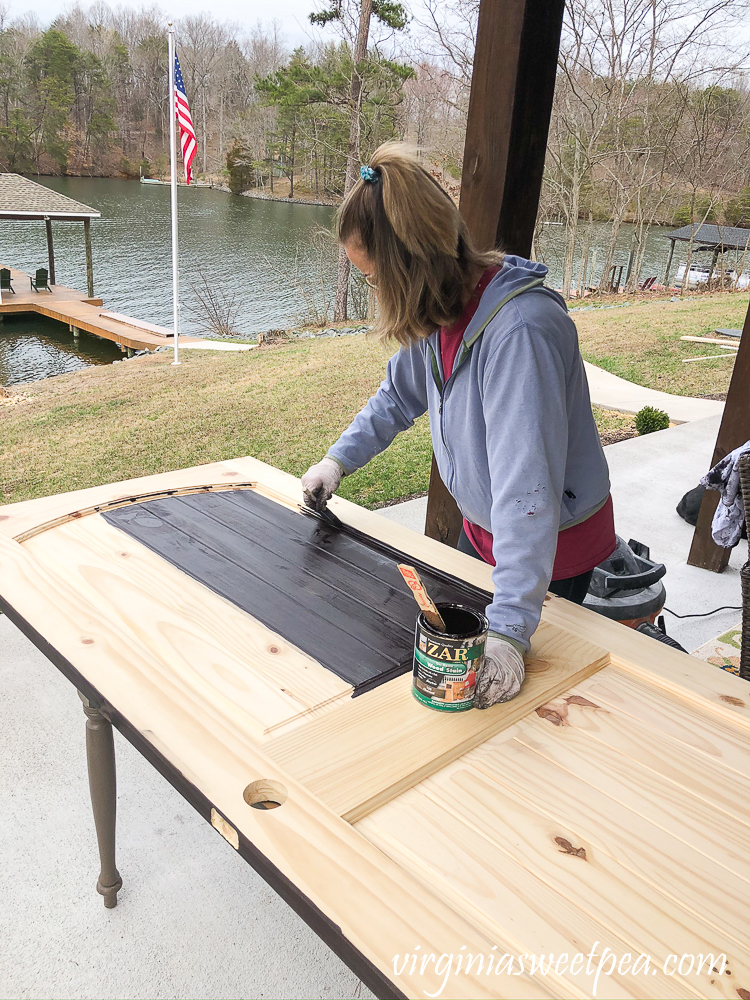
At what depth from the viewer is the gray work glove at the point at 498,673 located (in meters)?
0.97

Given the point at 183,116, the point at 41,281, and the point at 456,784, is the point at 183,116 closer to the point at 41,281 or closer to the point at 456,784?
the point at 456,784

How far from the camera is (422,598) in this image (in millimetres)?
896

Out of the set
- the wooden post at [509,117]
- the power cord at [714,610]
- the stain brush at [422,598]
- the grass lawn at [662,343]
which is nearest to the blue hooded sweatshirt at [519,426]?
the stain brush at [422,598]

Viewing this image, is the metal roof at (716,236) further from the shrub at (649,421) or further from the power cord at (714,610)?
the power cord at (714,610)

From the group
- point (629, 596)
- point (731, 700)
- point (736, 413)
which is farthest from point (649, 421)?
point (731, 700)

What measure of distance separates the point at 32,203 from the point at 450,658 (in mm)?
13690

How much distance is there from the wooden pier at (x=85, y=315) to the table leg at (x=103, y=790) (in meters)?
9.42

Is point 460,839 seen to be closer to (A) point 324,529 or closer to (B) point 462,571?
(B) point 462,571

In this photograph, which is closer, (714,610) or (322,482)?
(322,482)

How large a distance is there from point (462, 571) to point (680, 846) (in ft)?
2.21

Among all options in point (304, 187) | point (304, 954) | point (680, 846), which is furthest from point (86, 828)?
point (304, 187)

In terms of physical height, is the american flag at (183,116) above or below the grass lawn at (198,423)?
above

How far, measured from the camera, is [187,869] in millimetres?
1541

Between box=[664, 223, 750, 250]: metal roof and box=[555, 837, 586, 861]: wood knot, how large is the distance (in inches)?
660
